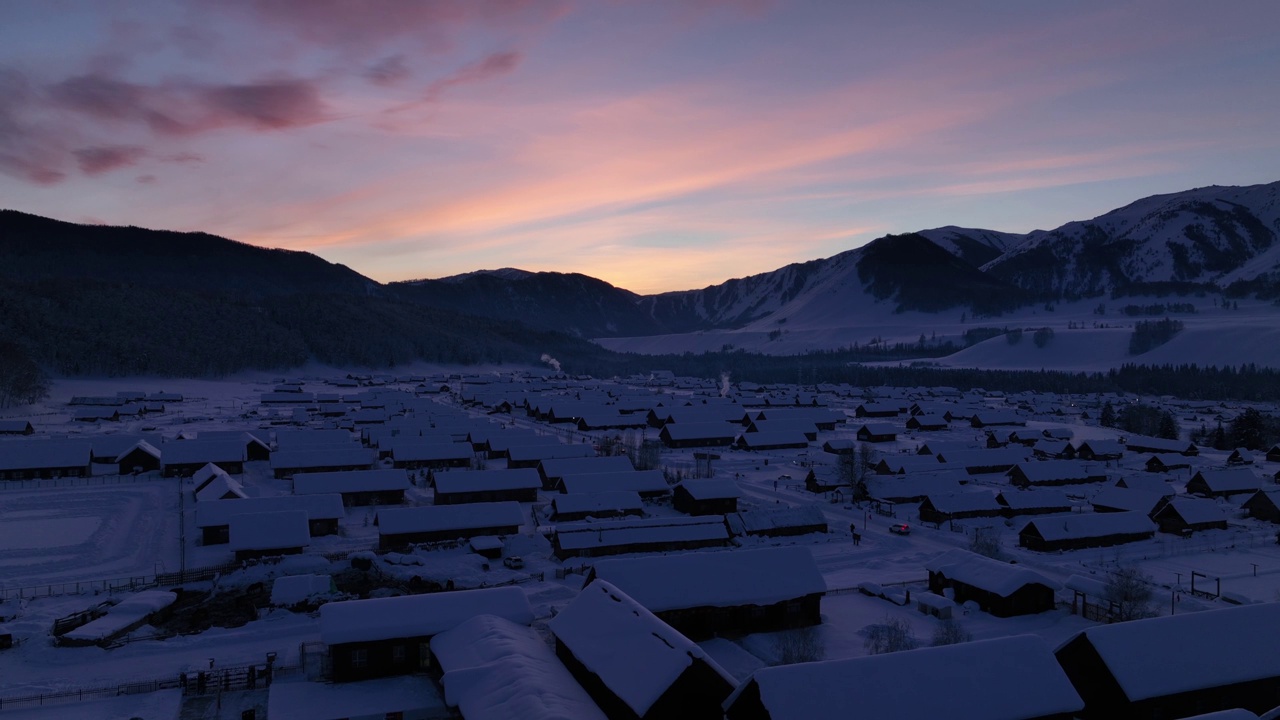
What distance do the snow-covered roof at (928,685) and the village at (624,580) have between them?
0.06 meters

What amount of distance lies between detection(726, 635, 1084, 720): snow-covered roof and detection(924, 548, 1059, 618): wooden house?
785 centimetres

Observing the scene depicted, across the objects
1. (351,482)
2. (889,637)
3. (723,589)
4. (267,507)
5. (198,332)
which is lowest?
(889,637)

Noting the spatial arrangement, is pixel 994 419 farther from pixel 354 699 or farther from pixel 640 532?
pixel 354 699

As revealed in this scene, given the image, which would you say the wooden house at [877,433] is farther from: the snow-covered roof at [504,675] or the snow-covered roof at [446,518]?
the snow-covered roof at [504,675]

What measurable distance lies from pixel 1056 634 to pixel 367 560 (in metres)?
23.1

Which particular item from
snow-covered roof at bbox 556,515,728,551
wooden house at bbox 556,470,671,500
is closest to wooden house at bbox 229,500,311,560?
snow-covered roof at bbox 556,515,728,551

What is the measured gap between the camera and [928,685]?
15141 mm

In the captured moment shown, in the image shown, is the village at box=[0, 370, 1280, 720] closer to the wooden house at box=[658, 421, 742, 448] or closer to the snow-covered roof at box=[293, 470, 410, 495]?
the snow-covered roof at box=[293, 470, 410, 495]

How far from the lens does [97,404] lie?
8081 centimetres

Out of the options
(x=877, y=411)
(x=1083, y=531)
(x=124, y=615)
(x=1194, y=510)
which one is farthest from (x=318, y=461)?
(x=877, y=411)

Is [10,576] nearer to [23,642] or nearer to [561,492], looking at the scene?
[23,642]

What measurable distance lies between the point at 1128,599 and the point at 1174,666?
23.5ft

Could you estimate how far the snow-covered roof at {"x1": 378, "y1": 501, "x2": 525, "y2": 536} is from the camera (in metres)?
32.4

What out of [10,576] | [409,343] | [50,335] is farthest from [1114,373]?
[50,335]
